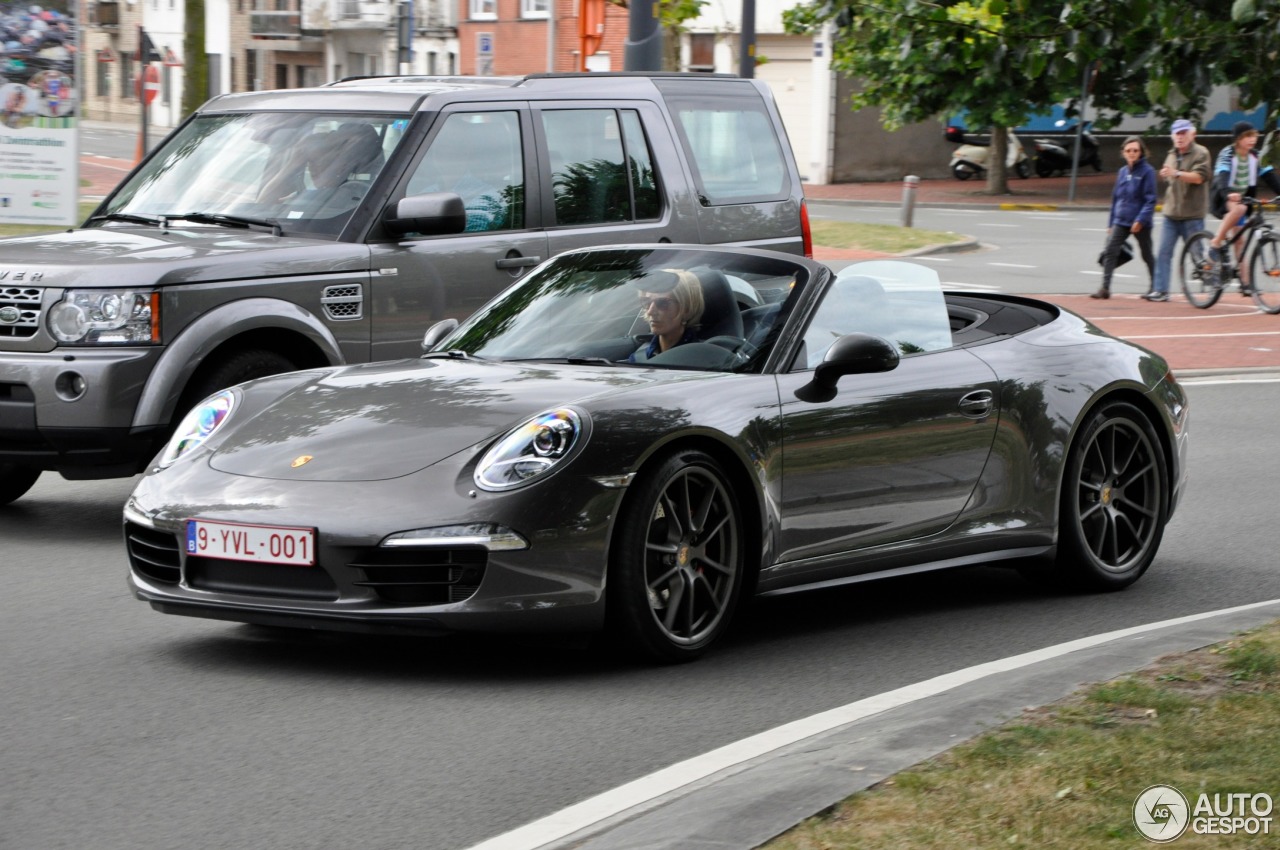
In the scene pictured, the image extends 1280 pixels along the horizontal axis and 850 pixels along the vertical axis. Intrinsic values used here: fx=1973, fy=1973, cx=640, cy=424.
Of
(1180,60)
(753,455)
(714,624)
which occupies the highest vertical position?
(1180,60)

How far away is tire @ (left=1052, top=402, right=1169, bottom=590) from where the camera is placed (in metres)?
7.63

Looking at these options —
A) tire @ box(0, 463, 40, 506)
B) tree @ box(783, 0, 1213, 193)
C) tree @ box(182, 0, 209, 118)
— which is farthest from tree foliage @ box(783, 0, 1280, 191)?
tree @ box(182, 0, 209, 118)

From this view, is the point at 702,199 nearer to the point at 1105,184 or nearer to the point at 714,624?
the point at 714,624

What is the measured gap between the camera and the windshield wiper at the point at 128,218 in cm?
923

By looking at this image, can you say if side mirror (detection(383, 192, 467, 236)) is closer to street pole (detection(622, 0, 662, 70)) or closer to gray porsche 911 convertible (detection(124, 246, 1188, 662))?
gray porsche 911 convertible (detection(124, 246, 1188, 662))

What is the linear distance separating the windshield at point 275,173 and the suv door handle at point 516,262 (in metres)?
0.73

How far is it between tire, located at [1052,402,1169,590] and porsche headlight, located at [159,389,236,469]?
3.19 meters

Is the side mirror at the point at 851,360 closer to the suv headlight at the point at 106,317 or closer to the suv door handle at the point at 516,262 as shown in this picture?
the suv headlight at the point at 106,317

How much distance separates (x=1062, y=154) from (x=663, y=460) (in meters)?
45.3

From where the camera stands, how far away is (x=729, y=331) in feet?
22.4

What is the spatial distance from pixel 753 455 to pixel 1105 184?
4246 cm

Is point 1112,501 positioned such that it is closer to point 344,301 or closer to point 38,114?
point 344,301

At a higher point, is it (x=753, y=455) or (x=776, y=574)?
(x=753, y=455)

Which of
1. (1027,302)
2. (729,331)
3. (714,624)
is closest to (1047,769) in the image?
(714,624)
